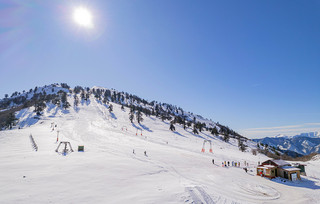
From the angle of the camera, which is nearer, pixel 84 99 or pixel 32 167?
pixel 32 167

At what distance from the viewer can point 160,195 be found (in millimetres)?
13555

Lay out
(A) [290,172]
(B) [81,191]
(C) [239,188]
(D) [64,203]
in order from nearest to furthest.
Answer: (D) [64,203]
(B) [81,191]
(C) [239,188]
(A) [290,172]

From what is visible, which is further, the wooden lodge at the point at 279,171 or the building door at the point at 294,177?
the wooden lodge at the point at 279,171

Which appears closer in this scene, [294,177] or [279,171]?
[294,177]

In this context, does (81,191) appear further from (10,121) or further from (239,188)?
(10,121)

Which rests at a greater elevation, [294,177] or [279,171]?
[279,171]

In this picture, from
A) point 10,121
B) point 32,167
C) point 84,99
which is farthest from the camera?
point 84,99

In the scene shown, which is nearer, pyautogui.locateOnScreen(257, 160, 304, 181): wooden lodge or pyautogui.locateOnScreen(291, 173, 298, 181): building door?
pyautogui.locateOnScreen(291, 173, 298, 181): building door

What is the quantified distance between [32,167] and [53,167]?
223cm

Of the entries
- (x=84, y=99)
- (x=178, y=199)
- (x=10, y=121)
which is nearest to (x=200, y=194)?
(x=178, y=199)

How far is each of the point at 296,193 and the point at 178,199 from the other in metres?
21.7

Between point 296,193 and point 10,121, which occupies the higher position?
point 10,121

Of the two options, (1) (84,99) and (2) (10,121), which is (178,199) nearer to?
(2) (10,121)

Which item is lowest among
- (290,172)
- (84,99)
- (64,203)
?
(64,203)
